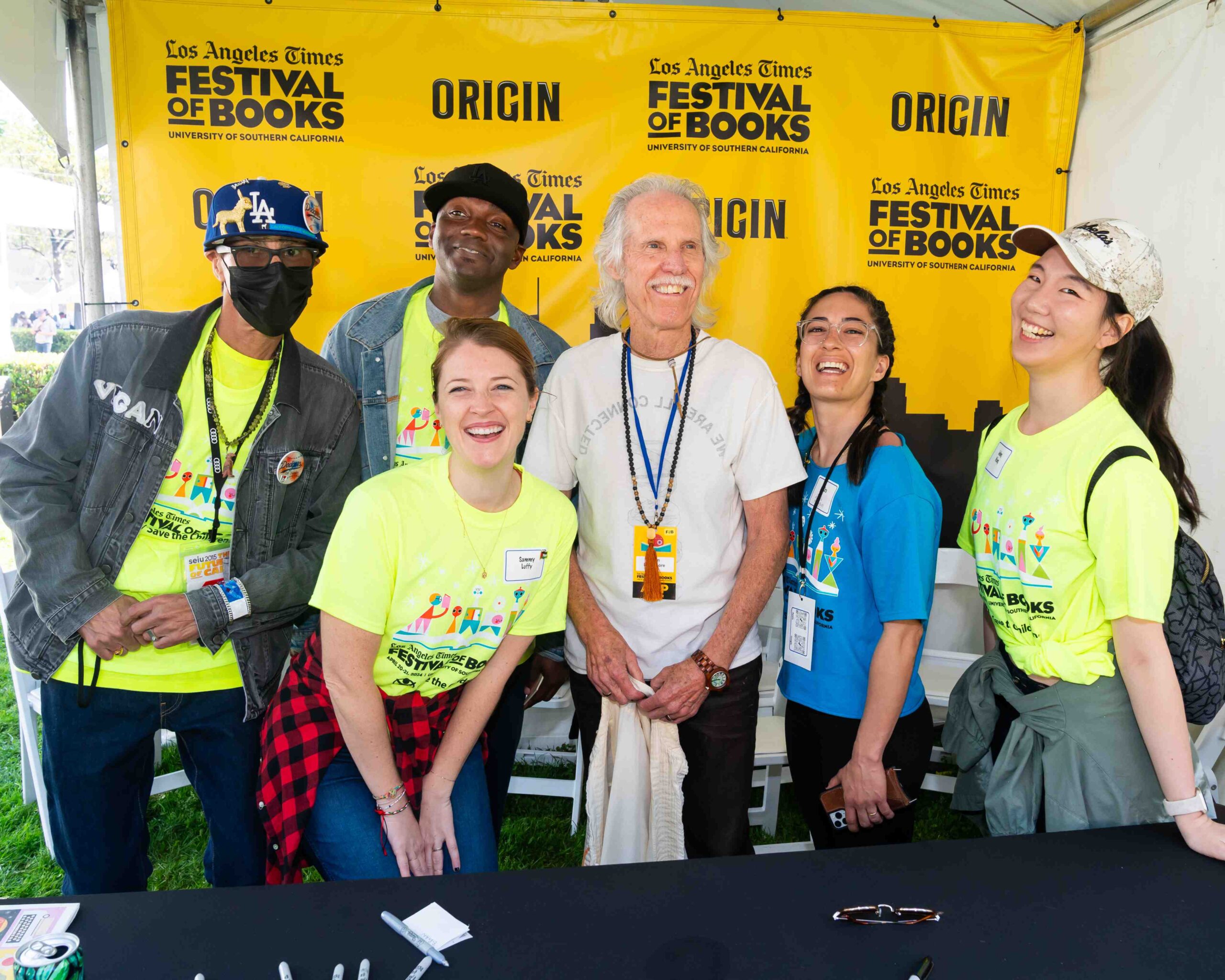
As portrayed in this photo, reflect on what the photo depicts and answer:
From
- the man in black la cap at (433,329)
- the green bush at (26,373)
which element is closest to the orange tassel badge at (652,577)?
the man in black la cap at (433,329)

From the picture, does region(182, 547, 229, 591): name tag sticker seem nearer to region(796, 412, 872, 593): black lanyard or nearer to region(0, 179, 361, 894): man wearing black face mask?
region(0, 179, 361, 894): man wearing black face mask

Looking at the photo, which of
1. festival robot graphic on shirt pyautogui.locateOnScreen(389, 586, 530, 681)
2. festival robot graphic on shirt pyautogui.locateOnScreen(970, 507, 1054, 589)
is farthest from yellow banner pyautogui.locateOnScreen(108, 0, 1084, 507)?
festival robot graphic on shirt pyautogui.locateOnScreen(389, 586, 530, 681)

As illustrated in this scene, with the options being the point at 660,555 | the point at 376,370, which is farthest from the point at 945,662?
the point at 376,370

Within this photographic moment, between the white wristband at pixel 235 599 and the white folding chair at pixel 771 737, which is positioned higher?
the white wristband at pixel 235 599

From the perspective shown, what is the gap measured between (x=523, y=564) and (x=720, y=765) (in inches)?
27.6

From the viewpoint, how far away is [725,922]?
1.09 metres

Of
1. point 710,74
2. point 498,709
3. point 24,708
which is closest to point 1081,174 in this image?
point 710,74

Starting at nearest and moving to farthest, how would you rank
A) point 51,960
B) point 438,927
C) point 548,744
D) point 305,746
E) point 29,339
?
1. point 51,960
2. point 438,927
3. point 305,746
4. point 548,744
5. point 29,339

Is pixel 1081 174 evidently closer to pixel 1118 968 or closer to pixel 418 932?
pixel 1118 968

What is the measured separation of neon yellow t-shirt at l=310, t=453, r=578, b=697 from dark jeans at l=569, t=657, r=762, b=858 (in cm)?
40

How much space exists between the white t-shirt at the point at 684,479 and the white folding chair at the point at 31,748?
5.08 feet

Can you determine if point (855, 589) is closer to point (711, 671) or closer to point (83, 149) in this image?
point (711, 671)

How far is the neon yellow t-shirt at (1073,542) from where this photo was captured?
57.6 inches

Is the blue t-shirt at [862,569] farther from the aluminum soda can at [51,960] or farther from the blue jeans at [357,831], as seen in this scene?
the aluminum soda can at [51,960]
